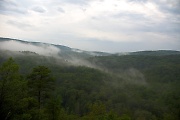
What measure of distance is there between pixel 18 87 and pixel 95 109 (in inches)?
790

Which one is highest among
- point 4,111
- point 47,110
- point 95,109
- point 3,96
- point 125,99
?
point 3,96

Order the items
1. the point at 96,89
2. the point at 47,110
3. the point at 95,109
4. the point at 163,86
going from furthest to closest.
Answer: the point at 163,86, the point at 96,89, the point at 95,109, the point at 47,110

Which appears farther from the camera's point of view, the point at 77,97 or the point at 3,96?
the point at 77,97

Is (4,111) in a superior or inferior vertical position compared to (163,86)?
superior

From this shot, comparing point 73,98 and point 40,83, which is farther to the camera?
point 73,98

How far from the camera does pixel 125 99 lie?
147625 mm

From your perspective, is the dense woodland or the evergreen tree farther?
the evergreen tree

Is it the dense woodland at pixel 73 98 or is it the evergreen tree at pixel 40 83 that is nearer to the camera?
the dense woodland at pixel 73 98

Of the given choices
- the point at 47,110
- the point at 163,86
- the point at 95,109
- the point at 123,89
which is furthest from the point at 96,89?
the point at 47,110

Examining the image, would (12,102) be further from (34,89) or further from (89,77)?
(89,77)

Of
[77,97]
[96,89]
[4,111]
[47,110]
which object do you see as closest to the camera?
[4,111]

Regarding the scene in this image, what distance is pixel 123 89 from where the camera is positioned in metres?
176

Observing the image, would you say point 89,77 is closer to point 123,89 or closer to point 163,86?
point 123,89

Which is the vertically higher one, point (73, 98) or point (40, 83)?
point (40, 83)
